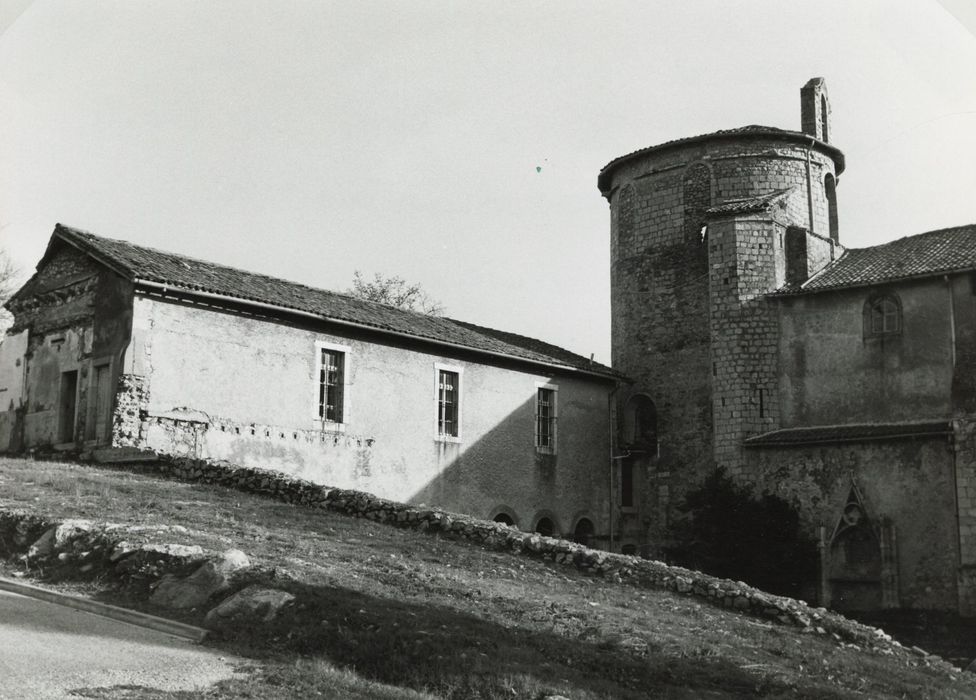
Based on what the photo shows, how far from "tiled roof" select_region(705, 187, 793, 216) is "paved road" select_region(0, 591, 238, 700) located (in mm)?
21215

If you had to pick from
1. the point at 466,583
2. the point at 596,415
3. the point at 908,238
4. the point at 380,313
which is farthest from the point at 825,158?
the point at 466,583

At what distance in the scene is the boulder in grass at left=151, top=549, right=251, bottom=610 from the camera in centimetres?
1118

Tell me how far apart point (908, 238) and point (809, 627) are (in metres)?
16.9

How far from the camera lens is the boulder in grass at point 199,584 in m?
11.2

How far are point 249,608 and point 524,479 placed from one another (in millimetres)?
16474

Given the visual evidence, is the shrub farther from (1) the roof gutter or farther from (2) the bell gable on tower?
(2) the bell gable on tower

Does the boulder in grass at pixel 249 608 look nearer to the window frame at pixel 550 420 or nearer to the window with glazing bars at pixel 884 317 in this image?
the window frame at pixel 550 420

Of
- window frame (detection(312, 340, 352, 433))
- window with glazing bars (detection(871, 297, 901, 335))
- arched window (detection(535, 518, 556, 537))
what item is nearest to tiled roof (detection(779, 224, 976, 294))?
window with glazing bars (detection(871, 297, 901, 335))

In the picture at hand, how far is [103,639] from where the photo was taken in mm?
9586

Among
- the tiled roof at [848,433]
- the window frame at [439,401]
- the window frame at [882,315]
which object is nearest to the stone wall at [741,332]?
the tiled roof at [848,433]

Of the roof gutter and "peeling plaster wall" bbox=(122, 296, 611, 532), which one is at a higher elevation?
the roof gutter

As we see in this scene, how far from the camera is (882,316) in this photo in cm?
2548

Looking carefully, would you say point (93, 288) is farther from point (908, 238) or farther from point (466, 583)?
point (908, 238)

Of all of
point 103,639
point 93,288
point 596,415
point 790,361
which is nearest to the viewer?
point 103,639
